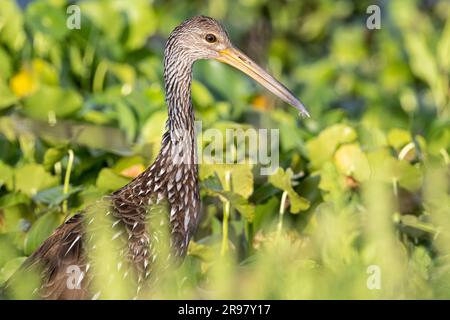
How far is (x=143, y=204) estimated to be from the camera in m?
5.54

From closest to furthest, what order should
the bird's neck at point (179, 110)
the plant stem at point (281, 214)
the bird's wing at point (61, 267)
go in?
1. the bird's wing at point (61, 267)
2. the bird's neck at point (179, 110)
3. the plant stem at point (281, 214)

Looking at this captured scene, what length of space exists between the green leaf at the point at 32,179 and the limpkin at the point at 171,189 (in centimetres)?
95

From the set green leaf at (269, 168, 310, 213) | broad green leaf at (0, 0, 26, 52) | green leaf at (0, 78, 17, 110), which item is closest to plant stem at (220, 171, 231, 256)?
green leaf at (269, 168, 310, 213)

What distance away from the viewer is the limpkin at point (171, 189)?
5.25m

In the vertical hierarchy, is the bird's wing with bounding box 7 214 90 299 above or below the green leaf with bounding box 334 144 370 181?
below

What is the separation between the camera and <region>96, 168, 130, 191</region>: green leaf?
634 centimetres

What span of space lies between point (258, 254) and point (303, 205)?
0.53 metres

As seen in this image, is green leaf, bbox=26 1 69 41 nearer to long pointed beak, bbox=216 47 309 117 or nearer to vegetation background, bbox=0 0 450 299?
vegetation background, bbox=0 0 450 299

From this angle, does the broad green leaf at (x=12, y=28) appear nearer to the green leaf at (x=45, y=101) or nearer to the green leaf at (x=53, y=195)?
the green leaf at (x=45, y=101)

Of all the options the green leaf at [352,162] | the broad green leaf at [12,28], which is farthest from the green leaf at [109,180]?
the broad green leaf at [12,28]

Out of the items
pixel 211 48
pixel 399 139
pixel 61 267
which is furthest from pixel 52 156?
pixel 399 139
